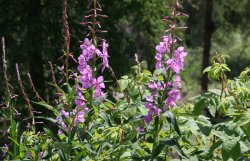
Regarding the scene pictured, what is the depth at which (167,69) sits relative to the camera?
2930 mm

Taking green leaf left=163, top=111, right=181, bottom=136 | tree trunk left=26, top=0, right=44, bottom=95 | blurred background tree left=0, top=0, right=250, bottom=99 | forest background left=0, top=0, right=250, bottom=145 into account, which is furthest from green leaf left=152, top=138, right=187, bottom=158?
tree trunk left=26, top=0, right=44, bottom=95

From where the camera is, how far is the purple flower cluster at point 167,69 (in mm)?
2918

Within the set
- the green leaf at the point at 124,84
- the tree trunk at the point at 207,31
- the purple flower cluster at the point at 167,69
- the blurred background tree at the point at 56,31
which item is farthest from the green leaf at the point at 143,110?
the tree trunk at the point at 207,31

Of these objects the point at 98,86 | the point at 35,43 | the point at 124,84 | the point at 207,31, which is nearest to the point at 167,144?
the point at 98,86

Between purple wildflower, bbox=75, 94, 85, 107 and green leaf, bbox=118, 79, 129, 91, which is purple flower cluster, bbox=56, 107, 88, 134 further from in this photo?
green leaf, bbox=118, 79, 129, 91

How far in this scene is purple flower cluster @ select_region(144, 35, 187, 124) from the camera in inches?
115

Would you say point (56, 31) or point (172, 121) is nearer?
point (172, 121)

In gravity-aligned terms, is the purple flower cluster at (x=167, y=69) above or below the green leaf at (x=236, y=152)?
above

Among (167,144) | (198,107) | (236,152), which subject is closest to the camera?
(236,152)

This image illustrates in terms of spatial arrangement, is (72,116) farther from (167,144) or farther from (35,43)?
(35,43)

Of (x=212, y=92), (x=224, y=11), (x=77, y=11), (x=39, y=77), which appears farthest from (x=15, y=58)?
(x=224, y=11)

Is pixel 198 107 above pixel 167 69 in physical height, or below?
below

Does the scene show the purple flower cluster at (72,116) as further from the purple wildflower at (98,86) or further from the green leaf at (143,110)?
the green leaf at (143,110)

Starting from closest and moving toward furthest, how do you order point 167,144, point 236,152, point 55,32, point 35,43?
point 236,152
point 167,144
point 35,43
point 55,32
